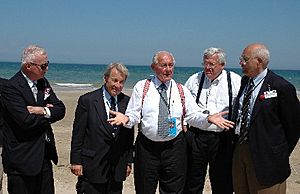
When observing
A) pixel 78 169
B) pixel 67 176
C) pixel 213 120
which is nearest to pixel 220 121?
pixel 213 120

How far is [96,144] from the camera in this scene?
14.6 feet

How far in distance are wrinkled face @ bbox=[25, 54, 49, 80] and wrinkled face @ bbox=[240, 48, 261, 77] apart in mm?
1914

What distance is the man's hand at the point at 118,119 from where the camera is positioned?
4230 millimetres

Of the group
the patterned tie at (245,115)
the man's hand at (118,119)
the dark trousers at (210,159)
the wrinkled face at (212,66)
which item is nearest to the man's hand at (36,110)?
the man's hand at (118,119)

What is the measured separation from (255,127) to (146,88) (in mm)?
1194

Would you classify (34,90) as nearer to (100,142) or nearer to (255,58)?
(100,142)

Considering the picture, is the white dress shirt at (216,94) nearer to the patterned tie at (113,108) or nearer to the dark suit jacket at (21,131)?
the patterned tie at (113,108)

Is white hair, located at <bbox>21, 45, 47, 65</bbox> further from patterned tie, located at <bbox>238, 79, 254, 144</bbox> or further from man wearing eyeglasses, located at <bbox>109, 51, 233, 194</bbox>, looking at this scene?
patterned tie, located at <bbox>238, 79, 254, 144</bbox>

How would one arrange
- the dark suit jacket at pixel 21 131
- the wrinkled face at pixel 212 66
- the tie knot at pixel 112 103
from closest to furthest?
the dark suit jacket at pixel 21 131
the tie knot at pixel 112 103
the wrinkled face at pixel 212 66

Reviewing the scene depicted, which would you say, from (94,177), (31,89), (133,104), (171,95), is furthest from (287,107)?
(31,89)

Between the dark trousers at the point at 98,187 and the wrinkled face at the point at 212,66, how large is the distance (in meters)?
1.56

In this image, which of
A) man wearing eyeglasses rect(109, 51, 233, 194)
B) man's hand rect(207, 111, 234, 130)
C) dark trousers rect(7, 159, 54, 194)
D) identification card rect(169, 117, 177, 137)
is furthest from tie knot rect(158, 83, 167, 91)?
dark trousers rect(7, 159, 54, 194)

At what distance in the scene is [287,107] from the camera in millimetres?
4098

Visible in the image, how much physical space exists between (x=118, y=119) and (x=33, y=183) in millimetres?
1061
